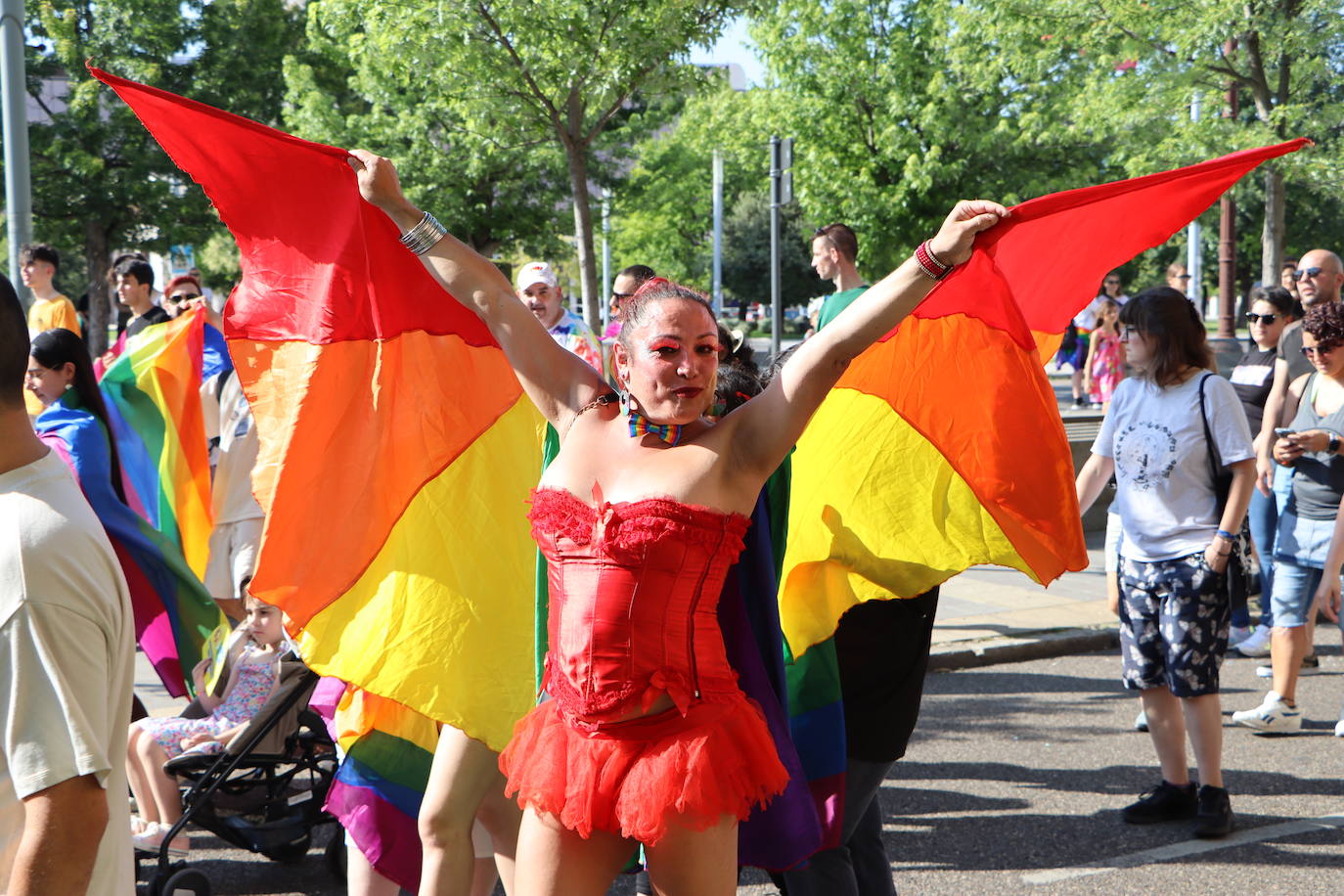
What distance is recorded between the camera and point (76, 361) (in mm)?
5305

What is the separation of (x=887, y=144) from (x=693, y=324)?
25696 millimetres

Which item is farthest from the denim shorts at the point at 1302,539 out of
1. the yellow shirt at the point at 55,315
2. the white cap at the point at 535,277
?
the yellow shirt at the point at 55,315

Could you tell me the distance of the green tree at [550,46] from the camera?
42.1 feet

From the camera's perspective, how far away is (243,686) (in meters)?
5.05

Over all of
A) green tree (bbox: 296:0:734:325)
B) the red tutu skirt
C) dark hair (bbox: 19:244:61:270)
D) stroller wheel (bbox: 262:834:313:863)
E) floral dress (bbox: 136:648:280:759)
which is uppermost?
green tree (bbox: 296:0:734:325)

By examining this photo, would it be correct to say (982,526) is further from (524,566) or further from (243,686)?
(243,686)

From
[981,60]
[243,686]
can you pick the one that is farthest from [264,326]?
[981,60]

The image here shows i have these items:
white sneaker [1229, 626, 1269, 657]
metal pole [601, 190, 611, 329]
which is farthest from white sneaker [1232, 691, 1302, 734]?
metal pole [601, 190, 611, 329]

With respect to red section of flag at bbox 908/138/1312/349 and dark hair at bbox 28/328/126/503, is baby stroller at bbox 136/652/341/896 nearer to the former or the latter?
dark hair at bbox 28/328/126/503

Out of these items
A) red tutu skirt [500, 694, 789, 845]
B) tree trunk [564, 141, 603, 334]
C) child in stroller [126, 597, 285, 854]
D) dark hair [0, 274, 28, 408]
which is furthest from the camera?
tree trunk [564, 141, 603, 334]

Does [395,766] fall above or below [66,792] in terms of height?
below

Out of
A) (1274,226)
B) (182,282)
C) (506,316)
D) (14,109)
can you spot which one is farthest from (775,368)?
(1274,226)

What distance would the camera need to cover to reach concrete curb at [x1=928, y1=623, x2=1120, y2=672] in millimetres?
8055

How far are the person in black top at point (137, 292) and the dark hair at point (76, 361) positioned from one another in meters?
2.96
